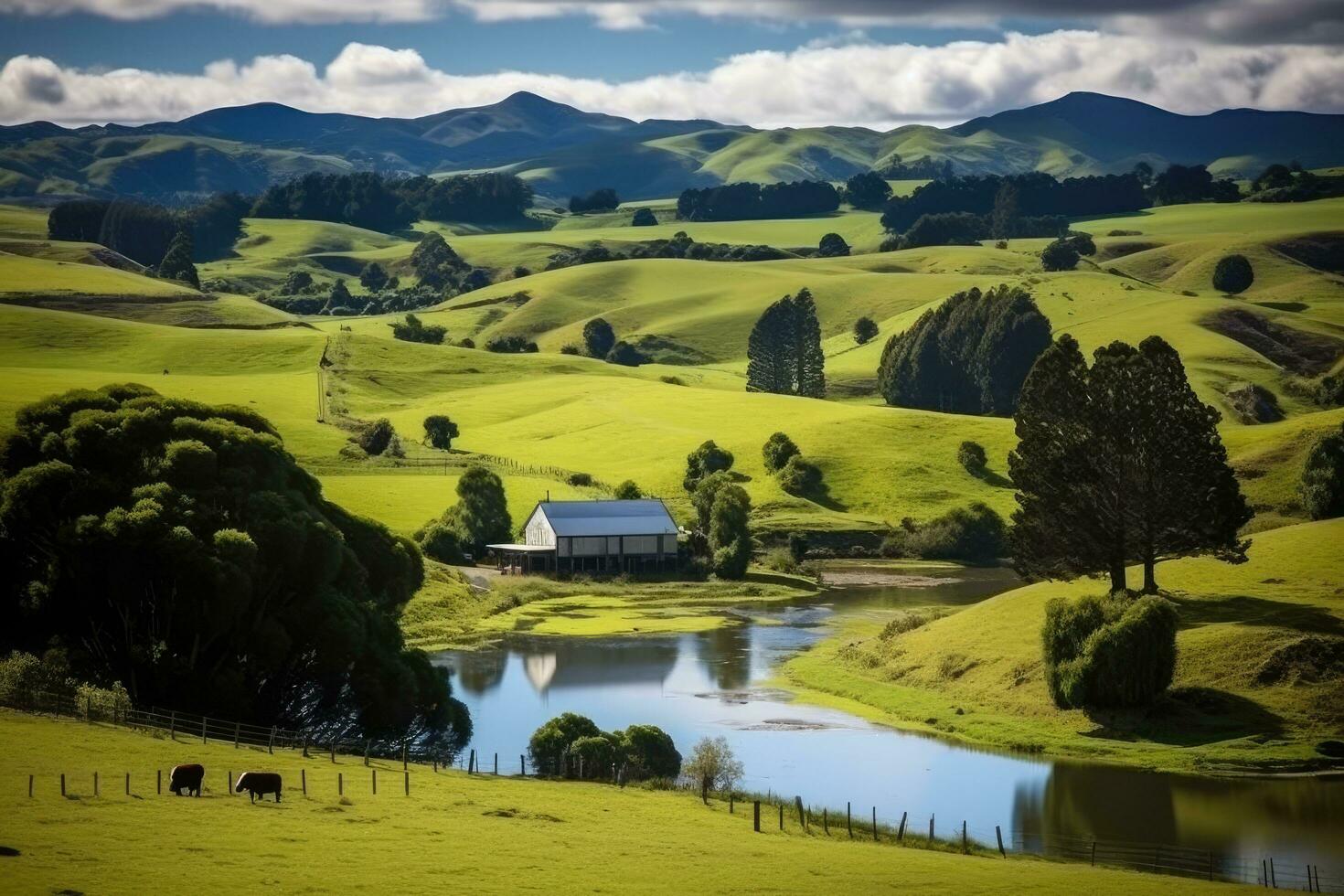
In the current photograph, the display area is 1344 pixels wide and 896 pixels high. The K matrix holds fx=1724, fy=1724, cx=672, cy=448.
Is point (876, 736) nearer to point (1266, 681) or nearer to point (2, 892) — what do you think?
point (1266, 681)

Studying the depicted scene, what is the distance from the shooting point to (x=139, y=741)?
4847 cm

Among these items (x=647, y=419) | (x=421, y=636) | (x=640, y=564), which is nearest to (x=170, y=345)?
(x=647, y=419)

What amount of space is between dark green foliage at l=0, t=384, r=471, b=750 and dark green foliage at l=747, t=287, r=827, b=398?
136067mm

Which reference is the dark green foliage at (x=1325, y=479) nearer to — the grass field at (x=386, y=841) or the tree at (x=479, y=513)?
the tree at (x=479, y=513)

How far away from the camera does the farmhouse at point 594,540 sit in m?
117

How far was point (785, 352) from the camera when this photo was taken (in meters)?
198

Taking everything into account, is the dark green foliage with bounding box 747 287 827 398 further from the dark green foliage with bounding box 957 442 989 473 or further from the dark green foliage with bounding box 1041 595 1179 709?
the dark green foliage with bounding box 1041 595 1179 709

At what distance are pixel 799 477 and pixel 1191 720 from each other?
71908 millimetres

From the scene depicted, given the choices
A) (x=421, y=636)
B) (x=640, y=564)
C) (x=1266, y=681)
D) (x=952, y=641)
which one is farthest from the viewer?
(x=640, y=564)

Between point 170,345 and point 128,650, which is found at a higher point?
point 170,345

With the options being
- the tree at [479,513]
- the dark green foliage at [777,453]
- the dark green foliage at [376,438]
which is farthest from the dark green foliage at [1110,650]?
the dark green foliage at [376,438]

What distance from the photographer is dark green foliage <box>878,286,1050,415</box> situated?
180625 millimetres

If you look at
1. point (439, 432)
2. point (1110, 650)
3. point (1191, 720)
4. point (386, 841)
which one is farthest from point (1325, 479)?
point (386, 841)

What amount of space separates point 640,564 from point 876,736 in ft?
167
